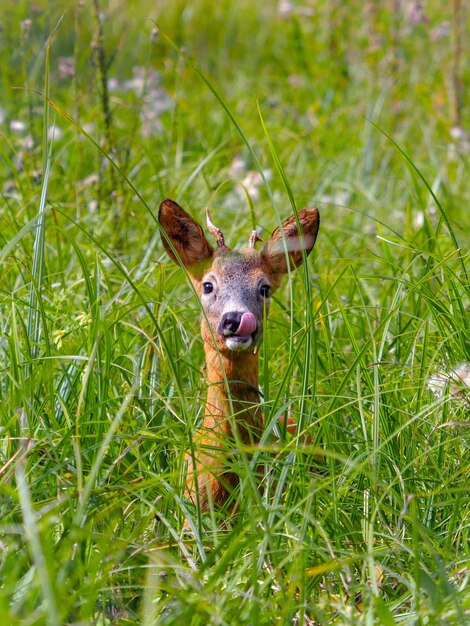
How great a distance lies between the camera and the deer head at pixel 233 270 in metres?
3.10

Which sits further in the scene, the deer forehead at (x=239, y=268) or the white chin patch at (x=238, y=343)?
the deer forehead at (x=239, y=268)

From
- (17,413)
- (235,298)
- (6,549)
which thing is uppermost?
(235,298)

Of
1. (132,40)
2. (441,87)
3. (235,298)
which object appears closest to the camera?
(235,298)

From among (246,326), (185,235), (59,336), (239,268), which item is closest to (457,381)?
(246,326)

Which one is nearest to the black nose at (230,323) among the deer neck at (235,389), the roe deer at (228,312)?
the roe deer at (228,312)

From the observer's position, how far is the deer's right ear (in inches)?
135

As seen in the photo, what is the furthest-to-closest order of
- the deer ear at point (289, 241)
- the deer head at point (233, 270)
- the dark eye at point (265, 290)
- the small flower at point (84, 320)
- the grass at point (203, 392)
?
the deer ear at point (289, 241) → the dark eye at point (265, 290) → the small flower at point (84, 320) → the deer head at point (233, 270) → the grass at point (203, 392)

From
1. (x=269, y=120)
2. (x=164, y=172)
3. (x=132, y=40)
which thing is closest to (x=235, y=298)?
(x=164, y=172)

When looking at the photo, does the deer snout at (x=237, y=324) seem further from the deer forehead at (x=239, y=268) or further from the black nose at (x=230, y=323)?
the deer forehead at (x=239, y=268)

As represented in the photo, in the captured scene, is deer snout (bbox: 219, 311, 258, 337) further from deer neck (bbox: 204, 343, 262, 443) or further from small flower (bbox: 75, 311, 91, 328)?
small flower (bbox: 75, 311, 91, 328)

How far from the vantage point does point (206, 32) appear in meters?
8.99

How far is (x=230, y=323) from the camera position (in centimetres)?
307

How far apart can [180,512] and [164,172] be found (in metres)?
2.52

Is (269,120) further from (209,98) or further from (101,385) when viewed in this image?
(101,385)
